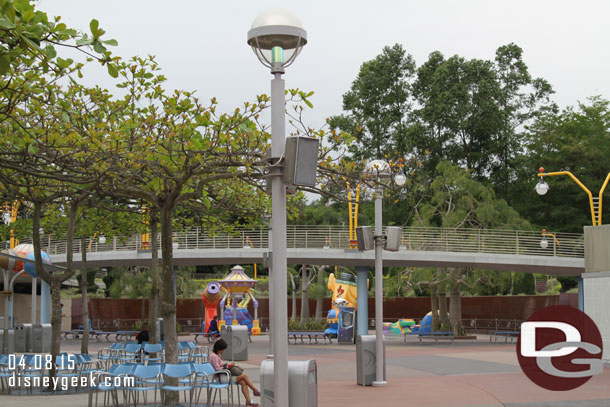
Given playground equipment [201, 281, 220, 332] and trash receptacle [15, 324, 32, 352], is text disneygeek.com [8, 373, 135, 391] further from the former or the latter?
playground equipment [201, 281, 220, 332]

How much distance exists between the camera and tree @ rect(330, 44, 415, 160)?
56406 millimetres

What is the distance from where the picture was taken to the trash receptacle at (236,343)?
23.1 metres

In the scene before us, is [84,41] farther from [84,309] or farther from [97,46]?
[84,309]

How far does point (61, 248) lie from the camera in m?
38.6

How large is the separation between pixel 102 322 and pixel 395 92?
88.9 feet

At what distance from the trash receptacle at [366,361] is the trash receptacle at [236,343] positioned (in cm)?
805

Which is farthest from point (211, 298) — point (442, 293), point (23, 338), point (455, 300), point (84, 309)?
point (84, 309)

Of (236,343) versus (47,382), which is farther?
(236,343)

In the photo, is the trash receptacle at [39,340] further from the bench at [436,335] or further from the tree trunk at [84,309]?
the bench at [436,335]

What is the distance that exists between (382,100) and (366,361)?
43.1 meters

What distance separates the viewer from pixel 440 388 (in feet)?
50.4

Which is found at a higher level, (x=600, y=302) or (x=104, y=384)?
(x=600, y=302)

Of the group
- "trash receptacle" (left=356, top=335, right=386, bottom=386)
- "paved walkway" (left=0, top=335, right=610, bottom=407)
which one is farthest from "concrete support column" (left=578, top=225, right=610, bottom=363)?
"trash receptacle" (left=356, top=335, right=386, bottom=386)

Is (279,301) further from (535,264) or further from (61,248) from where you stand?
(61,248)
